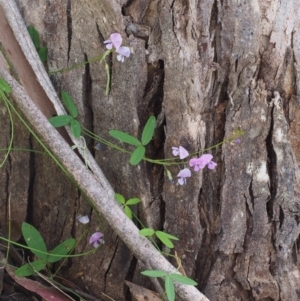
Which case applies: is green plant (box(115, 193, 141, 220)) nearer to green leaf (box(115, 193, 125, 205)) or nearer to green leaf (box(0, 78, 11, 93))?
green leaf (box(115, 193, 125, 205))

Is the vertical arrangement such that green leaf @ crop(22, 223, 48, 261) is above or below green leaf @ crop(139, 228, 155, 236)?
below

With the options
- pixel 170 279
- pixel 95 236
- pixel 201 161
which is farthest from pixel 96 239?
pixel 201 161

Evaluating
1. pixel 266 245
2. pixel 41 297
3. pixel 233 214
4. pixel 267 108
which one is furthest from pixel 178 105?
pixel 41 297

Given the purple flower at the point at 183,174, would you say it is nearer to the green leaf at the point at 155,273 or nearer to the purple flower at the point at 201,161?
the purple flower at the point at 201,161

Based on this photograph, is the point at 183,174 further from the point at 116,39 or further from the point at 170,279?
the point at 116,39

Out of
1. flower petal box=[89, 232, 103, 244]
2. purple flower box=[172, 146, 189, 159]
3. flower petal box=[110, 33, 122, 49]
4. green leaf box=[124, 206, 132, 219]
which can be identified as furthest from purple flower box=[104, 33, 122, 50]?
flower petal box=[89, 232, 103, 244]

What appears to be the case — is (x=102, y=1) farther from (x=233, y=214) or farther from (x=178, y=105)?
(x=233, y=214)
